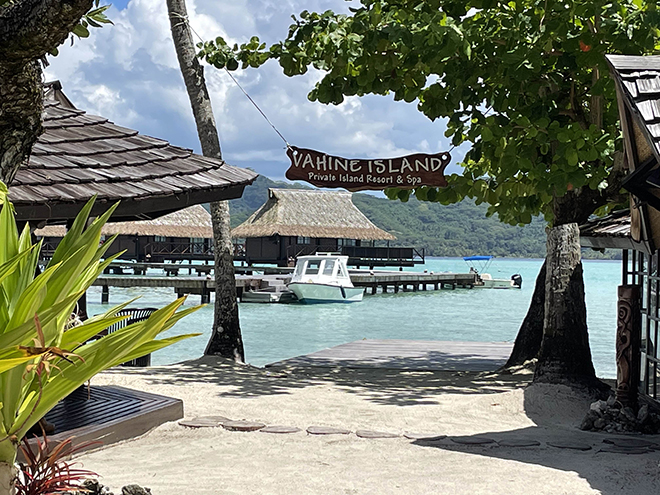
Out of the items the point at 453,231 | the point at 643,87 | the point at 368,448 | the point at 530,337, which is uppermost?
the point at 453,231

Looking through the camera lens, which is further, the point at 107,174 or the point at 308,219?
the point at 308,219

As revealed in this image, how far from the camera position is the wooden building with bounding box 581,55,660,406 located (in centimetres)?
407

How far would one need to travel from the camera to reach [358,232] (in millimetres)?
49500

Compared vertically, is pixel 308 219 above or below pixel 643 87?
above

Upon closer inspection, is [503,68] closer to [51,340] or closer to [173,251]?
[51,340]

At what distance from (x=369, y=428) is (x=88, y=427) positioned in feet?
8.87

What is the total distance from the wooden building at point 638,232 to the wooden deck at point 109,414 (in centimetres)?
363

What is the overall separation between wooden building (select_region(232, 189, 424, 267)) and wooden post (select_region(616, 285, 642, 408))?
3952 centimetres

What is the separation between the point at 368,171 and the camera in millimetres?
9008

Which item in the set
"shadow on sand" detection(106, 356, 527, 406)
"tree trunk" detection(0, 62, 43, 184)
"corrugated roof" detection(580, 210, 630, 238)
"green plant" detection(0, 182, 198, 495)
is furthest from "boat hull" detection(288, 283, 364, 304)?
"green plant" detection(0, 182, 198, 495)

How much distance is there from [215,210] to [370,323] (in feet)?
54.8

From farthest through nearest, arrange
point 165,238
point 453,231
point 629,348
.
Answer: point 453,231
point 165,238
point 629,348

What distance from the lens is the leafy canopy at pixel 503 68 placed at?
7.53m

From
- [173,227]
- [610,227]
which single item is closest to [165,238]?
[173,227]
